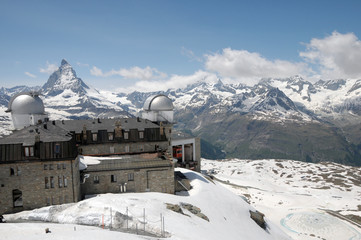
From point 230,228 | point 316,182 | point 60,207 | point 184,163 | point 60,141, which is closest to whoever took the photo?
point 60,207

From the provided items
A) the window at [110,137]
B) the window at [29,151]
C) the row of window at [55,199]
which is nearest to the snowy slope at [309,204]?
the window at [110,137]

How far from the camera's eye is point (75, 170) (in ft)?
142

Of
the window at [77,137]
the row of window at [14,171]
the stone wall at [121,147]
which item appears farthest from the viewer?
the window at [77,137]

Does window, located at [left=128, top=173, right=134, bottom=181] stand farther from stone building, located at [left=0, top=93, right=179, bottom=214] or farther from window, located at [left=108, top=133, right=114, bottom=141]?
window, located at [left=108, top=133, right=114, bottom=141]

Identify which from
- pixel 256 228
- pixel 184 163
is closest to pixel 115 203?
pixel 256 228

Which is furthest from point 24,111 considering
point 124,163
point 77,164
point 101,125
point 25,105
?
point 124,163

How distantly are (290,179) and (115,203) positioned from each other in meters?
164

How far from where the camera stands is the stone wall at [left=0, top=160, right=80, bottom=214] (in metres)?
40.0

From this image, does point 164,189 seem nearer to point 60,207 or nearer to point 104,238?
point 60,207

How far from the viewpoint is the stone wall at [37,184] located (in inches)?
1574

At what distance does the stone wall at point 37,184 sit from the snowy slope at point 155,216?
2347 mm

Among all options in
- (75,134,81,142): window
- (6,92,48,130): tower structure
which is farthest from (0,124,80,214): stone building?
(6,92,48,130): tower structure

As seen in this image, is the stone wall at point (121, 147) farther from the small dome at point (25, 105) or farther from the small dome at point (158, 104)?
the small dome at point (25, 105)

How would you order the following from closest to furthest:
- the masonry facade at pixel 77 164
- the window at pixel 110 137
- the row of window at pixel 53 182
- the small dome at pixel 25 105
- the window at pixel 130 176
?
the masonry facade at pixel 77 164, the row of window at pixel 53 182, the window at pixel 130 176, the window at pixel 110 137, the small dome at pixel 25 105
